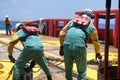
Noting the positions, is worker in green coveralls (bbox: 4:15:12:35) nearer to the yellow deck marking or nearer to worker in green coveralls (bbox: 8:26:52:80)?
the yellow deck marking

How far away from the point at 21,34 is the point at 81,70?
160cm

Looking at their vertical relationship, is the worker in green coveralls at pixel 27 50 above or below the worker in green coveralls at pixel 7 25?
above

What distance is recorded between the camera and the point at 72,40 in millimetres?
7238

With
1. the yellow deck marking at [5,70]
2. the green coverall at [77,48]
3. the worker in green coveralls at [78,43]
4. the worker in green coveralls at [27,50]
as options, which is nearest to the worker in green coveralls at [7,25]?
the yellow deck marking at [5,70]

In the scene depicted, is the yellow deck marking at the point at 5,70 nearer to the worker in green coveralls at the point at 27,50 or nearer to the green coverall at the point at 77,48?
the worker in green coveralls at the point at 27,50

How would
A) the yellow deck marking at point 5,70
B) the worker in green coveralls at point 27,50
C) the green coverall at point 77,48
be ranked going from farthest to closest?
the yellow deck marking at point 5,70 → the worker in green coveralls at point 27,50 → the green coverall at point 77,48

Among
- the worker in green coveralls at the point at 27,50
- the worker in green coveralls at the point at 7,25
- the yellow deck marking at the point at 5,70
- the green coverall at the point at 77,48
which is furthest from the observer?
the worker in green coveralls at the point at 7,25

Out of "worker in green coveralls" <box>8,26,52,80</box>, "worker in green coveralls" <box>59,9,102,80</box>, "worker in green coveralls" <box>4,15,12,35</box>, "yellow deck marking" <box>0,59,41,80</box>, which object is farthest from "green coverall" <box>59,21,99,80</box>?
"worker in green coveralls" <box>4,15,12,35</box>

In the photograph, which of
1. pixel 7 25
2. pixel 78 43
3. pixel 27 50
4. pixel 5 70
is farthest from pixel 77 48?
pixel 7 25

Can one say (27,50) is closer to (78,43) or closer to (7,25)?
(78,43)

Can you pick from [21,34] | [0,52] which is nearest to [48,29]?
[0,52]

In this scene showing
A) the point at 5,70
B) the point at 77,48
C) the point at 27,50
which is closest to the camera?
the point at 77,48

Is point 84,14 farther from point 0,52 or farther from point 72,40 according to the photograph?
point 0,52

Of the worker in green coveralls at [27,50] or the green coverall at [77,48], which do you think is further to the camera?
the worker in green coveralls at [27,50]
